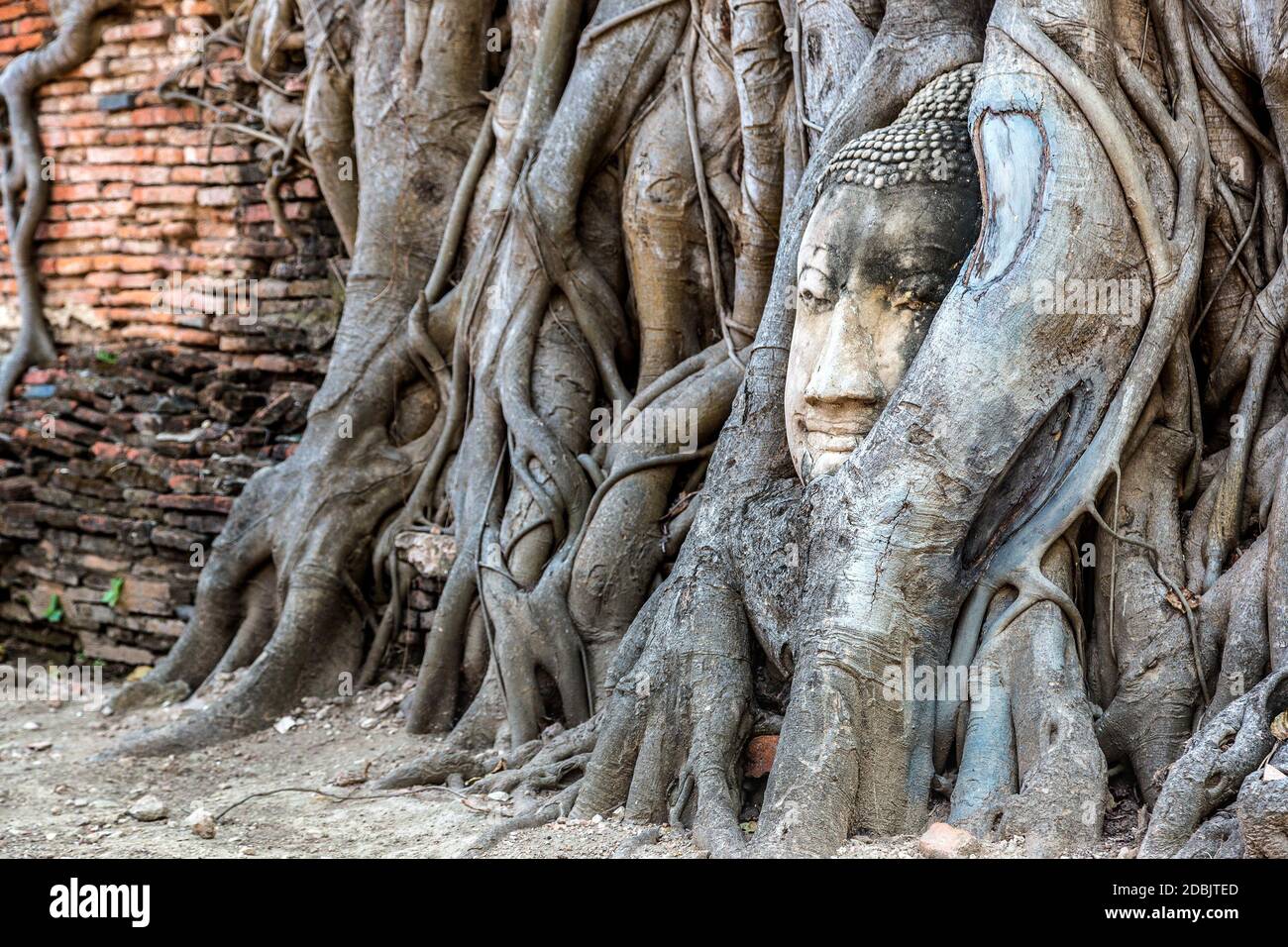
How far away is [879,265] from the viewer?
3893 millimetres

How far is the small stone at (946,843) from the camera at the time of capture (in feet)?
10.8

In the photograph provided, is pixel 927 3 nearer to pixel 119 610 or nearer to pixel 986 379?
pixel 986 379

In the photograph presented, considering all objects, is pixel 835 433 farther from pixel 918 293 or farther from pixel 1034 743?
pixel 1034 743

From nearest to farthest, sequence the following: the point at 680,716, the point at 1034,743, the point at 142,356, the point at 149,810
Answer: the point at 1034,743, the point at 680,716, the point at 149,810, the point at 142,356

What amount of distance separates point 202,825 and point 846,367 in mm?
2237

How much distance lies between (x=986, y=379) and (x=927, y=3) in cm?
126

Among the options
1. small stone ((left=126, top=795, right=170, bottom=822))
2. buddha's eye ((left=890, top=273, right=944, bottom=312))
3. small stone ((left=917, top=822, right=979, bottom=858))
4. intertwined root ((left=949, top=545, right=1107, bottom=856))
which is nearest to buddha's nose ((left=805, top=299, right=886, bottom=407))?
buddha's eye ((left=890, top=273, right=944, bottom=312))

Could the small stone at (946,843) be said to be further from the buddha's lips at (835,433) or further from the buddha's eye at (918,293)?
the buddha's eye at (918,293)

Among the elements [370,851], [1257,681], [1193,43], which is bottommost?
[370,851]

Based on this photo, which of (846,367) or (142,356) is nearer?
(846,367)

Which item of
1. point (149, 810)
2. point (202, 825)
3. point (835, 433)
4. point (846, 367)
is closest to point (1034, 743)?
point (835, 433)

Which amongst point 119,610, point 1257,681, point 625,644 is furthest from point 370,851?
point 119,610
